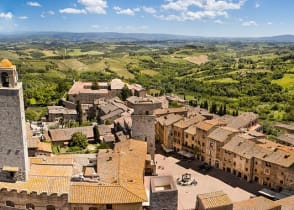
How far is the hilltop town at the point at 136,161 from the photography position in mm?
36406

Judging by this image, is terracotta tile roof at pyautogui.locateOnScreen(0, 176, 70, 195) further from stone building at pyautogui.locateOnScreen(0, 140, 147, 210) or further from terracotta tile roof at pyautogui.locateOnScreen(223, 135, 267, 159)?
terracotta tile roof at pyautogui.locateOnScreen(223, 135, 267, 159)

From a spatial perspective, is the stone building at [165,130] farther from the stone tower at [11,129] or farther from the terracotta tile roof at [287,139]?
the stone tower at [11,129]

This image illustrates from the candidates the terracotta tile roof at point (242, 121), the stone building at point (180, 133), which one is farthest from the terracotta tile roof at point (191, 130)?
the terracotta tile roof at point (242, 121)

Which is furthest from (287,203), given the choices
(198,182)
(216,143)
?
(216,143)

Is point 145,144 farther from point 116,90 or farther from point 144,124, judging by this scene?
point 116,90

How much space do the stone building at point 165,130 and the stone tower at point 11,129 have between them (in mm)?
36562

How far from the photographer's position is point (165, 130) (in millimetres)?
72312

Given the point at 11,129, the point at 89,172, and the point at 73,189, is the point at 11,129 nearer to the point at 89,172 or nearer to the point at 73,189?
the point at 73,189

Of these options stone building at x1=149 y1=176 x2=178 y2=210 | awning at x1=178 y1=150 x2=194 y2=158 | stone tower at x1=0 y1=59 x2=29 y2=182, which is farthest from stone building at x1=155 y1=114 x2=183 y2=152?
stone building at x1=149 y1=176 x2=178 y2=210

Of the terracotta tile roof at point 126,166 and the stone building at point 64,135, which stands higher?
the terracotta tile roof at point 126,166

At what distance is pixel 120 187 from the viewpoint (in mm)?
38938

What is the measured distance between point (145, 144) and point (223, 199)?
77.9 feet

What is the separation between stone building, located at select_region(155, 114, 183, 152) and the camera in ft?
236

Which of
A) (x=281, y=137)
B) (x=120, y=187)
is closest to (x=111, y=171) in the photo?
(x=120, y=187)
